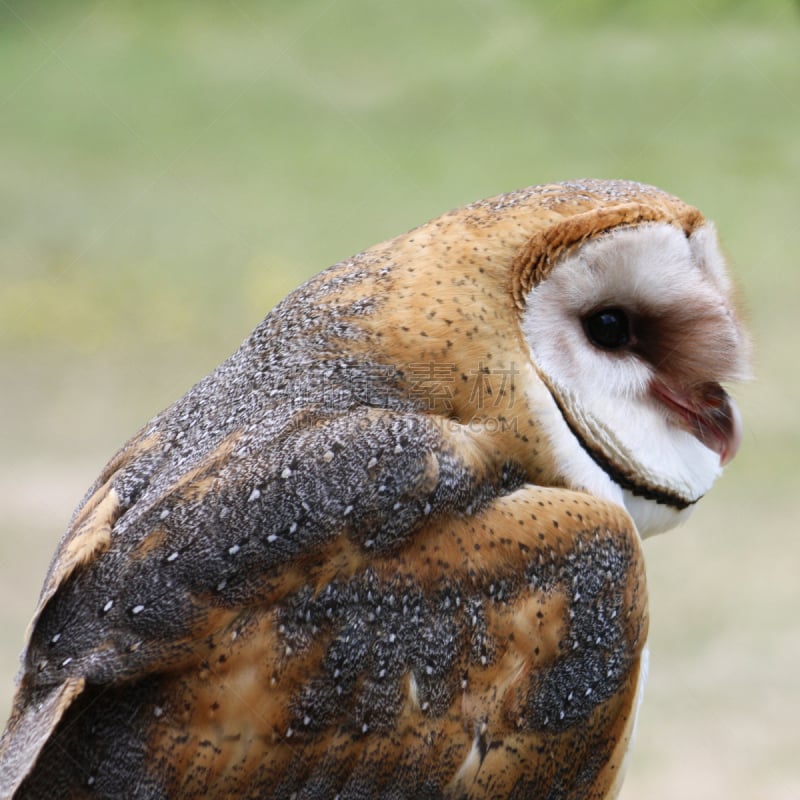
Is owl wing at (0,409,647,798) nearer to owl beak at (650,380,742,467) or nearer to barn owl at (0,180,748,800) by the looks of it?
barn owl at (0,180,748,800)

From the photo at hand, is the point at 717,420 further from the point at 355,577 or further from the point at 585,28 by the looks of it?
the point at 585,28

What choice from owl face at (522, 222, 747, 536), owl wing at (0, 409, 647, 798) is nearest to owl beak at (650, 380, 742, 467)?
owl face at (522, 222, 747, 536)

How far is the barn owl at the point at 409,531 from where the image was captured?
3.54 ft

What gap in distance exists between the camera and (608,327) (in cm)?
132

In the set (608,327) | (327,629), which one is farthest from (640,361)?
(327,629)

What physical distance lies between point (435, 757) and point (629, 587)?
0.95 feet

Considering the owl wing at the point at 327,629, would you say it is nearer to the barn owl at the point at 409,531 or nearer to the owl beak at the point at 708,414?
the barn owl at the point at 409,531

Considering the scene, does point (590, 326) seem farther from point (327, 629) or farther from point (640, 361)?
point (327, 629)

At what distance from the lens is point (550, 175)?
446cm

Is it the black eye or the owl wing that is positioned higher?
the black eye

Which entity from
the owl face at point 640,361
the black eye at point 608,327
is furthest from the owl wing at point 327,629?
the black eye at point 608,327

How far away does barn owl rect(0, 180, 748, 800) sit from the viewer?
3.54ft

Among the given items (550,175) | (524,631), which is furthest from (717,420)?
(550,175)

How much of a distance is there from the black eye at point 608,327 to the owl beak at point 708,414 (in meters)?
0.07
